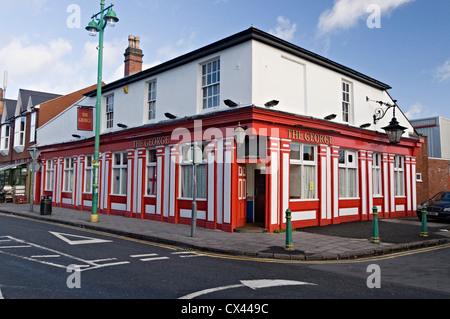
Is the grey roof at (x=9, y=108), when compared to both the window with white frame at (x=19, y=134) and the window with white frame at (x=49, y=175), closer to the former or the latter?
the window with white frame at (x=19, y=134)

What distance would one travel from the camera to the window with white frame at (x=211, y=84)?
1426 centimetres

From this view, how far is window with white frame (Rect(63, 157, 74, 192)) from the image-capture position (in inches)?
919

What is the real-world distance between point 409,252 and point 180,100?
10241mm

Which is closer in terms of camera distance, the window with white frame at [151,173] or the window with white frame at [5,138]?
the window with white frame at [151,173]

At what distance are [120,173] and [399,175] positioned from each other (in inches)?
580

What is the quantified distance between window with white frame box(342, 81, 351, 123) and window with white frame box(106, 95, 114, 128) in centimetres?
1201

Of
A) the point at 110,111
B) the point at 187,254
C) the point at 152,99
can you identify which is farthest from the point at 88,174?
the point at 187,254

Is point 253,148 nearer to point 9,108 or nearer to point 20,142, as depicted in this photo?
point 20,142

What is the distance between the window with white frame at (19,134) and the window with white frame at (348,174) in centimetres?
2585

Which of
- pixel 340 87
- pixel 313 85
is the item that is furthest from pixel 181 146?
pixel 340 87

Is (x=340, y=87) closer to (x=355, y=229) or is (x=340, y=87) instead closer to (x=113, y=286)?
(x=355, y=229)

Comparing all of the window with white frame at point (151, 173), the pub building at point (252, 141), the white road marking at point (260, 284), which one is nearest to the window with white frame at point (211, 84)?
the pub building at point (252, 141)

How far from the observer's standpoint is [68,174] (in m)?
23.7

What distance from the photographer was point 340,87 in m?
16.5
